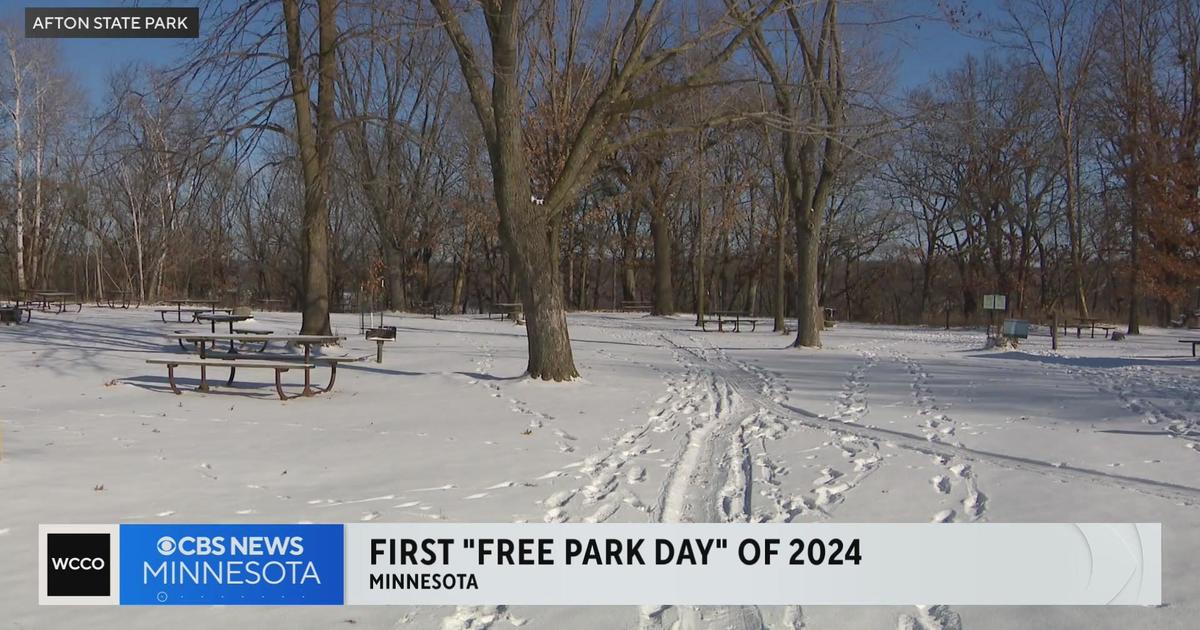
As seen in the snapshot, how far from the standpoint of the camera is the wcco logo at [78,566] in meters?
4.07

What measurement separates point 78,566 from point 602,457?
3996 mm

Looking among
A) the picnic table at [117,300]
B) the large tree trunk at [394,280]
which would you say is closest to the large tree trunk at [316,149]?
the picnic table at [117,300]

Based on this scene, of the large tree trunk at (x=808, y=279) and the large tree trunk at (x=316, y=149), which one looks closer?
the large tree trunk at (x=316, y=149)

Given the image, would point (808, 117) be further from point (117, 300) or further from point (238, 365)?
point (117, 300)

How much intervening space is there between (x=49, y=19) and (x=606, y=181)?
1150 inches

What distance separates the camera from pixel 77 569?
424 centimetres

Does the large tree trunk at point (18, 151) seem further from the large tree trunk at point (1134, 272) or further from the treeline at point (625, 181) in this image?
the large tree trunk at point (1134, 272)

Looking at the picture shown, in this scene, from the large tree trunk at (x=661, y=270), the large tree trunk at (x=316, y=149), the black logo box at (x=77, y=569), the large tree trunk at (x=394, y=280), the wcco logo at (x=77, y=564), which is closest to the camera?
the black logo box at (x=77, y=569)

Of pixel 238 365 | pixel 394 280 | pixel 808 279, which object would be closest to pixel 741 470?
pixel 238 365

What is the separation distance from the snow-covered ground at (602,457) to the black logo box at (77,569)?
0.14m

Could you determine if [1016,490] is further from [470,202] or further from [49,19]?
[470,202]

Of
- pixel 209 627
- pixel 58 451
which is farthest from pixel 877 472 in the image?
pixel 58 451

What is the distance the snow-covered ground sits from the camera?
398cm

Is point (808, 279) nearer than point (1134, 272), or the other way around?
point (808, 279)
